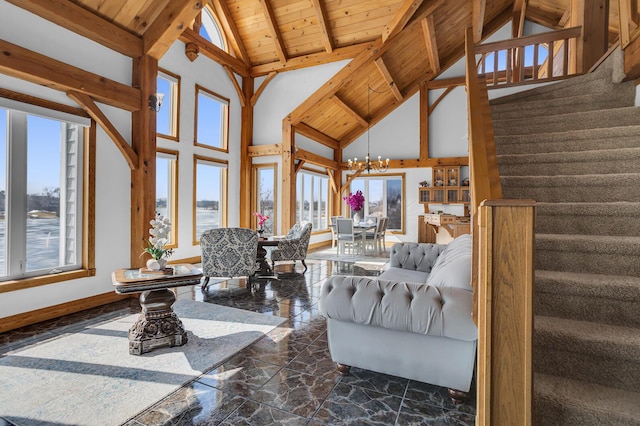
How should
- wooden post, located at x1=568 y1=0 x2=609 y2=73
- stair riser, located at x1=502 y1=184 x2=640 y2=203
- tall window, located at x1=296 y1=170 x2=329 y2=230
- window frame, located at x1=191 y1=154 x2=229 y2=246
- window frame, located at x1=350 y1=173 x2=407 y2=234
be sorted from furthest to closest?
window frame, located at x1=350 y1=173 x2=407 y2=234, tall window, located at x1=296 y1=170 x2=329 y2=230, window frame, located at x1=191 y1=154 x2=229 y2=246, wooden post, located at x1=568 y1=0 x2=609 y2=73, stair riser, located at x1=502 y1=184 x2=640 y2=203

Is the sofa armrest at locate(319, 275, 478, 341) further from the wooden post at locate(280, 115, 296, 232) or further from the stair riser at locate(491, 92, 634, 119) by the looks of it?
the wooden post at locate(280, 115, 296, 232)

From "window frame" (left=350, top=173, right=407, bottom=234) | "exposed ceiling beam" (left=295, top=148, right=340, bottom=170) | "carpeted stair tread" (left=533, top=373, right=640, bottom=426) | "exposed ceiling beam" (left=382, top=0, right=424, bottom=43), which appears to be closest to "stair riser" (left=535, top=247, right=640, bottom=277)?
"carpeted stair tread" (left=533, top=373, right=640, bottom=426)

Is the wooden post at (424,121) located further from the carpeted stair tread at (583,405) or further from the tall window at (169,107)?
the carpeted stair tread at (583,405)

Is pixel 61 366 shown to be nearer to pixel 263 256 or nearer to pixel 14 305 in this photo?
pixel 14 305

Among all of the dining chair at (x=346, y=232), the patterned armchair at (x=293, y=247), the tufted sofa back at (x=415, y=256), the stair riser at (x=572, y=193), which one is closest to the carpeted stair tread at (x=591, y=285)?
the stair riser at (x=572, y=193)

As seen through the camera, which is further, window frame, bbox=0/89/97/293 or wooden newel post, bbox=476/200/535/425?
window frame, bbox=0/89/97/293

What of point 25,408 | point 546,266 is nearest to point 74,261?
point 25,408

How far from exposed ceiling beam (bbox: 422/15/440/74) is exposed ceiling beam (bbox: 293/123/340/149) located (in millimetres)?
3511

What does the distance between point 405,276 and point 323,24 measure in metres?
5.43

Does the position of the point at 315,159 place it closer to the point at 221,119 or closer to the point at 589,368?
the point at 221,119

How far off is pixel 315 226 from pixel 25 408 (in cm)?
843

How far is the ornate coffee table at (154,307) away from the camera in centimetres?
270

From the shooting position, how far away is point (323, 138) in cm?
988

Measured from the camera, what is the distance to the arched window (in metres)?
6.88
